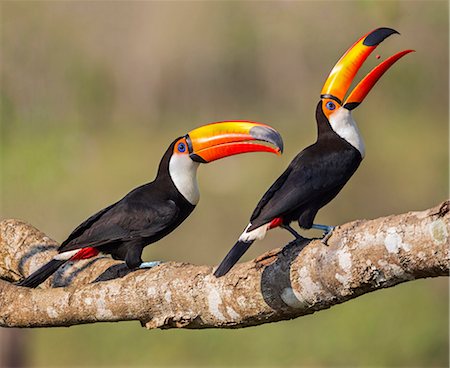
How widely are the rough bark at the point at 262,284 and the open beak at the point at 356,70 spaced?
1.05m

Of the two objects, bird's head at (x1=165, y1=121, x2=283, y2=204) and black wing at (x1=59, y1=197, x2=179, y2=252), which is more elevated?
bird's head at (x1=165, y1=121, x2=283, y2=204)

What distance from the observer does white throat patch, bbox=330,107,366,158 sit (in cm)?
406

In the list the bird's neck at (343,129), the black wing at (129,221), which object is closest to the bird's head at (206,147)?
the black wing at (129,221)

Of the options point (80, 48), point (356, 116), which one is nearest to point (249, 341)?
point (356, 116)

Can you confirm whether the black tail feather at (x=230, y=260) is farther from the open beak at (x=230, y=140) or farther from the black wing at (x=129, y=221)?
the black wing at (x=129, y=221)

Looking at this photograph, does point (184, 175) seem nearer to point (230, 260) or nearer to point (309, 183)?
point (309, 183)

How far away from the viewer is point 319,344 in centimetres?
909

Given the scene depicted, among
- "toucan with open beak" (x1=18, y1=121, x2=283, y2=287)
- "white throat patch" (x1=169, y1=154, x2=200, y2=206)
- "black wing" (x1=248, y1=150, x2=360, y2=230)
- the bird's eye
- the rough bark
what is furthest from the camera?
"white throat patch" (x1=169, y1=154, x2=200, y2=206)

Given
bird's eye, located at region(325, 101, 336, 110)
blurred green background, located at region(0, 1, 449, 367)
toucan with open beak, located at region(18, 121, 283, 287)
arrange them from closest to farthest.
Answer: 1. toucan with open beak, located at region(18, 121, 283, 287)
2. bird's eye, located at region(325, 101, 336, 110)
3. blurred green background, located at region(0, 1, 449, 367)

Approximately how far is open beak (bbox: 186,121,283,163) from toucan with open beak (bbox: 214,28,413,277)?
0.51ft

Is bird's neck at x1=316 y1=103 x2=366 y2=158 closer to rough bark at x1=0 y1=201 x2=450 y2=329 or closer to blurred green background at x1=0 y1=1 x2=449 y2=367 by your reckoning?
rough bark at x1=0 y1=201 x2=450 y2=329

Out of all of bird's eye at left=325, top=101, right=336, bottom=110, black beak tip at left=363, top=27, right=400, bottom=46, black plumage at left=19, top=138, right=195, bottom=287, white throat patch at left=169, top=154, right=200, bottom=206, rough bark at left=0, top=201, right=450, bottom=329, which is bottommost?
rough bark at left=0, top=201, right=450, bottom=329

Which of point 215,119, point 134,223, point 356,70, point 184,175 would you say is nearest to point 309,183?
point 356,70

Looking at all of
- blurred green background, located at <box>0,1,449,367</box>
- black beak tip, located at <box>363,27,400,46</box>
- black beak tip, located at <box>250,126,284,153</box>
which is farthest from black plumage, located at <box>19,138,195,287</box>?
blurred green background, located at <box>0,1,449,367</box>
